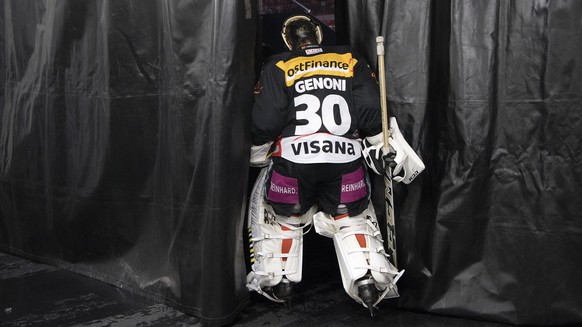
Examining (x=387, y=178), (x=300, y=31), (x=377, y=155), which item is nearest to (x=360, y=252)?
(x=387, y=178)

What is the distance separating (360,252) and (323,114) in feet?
2.80

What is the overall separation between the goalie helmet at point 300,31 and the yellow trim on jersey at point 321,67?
0.25 m

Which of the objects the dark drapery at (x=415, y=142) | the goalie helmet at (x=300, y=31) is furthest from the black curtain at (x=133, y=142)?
the goalie helmet at (x=300, y=31)

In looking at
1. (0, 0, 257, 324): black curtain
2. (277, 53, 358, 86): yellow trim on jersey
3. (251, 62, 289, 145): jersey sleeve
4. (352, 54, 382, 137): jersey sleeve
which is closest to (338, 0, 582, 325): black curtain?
(352, 54, 382, 137): jersey sleeve

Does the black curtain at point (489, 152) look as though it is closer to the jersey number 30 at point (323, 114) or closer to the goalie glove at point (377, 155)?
the goalie glove at point (377, 155)

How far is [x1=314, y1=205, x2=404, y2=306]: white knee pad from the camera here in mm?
3311

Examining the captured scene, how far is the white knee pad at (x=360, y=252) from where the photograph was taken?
331 cm

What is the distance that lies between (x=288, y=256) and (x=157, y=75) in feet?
4.67

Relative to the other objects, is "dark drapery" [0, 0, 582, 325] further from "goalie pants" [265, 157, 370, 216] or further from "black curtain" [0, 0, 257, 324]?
"goalie pants" [265, 157, 370, 216]

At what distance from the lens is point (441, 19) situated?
334 centimetres

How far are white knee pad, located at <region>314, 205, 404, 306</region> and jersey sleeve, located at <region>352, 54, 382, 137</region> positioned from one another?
54cm

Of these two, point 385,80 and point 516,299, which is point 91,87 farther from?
point 516,299

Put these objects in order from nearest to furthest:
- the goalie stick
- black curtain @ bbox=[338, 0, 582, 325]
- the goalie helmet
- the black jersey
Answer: black curtain @ bbox=[338, 0, 582, 325] → the goalie stick → the black jersey → the goalie helmet

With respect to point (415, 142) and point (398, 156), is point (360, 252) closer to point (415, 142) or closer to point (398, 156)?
point (398, 156)
